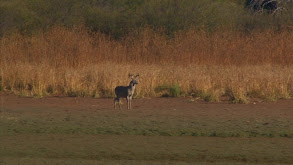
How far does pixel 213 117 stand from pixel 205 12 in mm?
13052

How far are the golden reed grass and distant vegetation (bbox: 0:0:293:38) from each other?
84.7 inches

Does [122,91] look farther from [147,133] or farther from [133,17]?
[133,17]

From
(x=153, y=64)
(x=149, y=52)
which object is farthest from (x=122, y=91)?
(x=149, y=52)

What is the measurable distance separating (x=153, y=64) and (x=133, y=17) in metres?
6.72

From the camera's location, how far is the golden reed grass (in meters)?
14.0

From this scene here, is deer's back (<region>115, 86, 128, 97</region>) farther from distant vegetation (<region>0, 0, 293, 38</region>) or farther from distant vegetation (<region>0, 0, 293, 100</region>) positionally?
distant vegetation (<region>0, 0, 293, 38</region>)

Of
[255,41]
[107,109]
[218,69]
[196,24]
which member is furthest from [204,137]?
[196,24]

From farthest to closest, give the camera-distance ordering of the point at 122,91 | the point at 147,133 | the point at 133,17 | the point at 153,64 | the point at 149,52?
1. the point at 133,17
2. the point at 149,52
3. the point at 153,64
4. the point at 122,91
5. the point at 147,133

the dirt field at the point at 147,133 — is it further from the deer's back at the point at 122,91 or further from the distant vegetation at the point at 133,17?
the distant vegetation at the point at 133,17

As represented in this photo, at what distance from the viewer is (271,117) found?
10.8 meters

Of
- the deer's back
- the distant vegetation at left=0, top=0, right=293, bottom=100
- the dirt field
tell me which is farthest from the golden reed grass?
the deer's back

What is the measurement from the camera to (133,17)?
2372 cm

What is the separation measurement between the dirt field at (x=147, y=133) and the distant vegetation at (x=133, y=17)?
31.4 feet

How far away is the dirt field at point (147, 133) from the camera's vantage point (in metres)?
7.51
